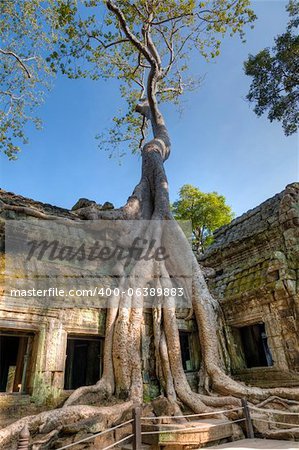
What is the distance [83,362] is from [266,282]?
4.57 metres

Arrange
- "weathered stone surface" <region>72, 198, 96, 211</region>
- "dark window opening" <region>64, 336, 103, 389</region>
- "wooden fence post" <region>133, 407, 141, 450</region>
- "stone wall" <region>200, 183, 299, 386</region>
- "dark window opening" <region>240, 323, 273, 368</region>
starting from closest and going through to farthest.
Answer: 1. "wooden fence post" <region>133, 407, 141, 450</region>
2. "stone wall" <region>200, 183, 299, 386</region>
3. "dark window opening" <region>64, 336, 103, 389</region>
4. "dark window opening" <region>240, 323, 273, 368</region>
5. "weathered stone surface" <region>72, 198, 96, 211</region>

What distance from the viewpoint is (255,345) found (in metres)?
6.74

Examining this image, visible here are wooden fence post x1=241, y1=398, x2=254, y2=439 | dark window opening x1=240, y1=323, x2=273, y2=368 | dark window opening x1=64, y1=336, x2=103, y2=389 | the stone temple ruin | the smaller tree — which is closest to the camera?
wooden fence post x1=241, y1=398, x2=254, y2=439

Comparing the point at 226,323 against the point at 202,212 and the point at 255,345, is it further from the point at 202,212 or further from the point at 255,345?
the point at 202,212

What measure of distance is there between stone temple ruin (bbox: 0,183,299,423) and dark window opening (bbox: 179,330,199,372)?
0.7 inches

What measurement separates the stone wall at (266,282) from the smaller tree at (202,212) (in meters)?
8.54

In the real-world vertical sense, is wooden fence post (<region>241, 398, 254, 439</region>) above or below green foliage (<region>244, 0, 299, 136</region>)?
below

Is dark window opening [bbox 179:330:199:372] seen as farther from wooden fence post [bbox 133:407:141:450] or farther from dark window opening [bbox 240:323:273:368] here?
wooden fence post [bbox 133:407:141:450]

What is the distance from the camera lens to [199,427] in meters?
3.33

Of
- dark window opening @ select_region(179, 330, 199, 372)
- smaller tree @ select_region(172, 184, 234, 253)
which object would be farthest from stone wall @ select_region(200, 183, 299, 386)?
smaller tree @ select_region(172, 184, 234, 253)

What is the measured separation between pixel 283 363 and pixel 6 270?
203 inches

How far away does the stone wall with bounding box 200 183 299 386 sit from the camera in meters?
5.44

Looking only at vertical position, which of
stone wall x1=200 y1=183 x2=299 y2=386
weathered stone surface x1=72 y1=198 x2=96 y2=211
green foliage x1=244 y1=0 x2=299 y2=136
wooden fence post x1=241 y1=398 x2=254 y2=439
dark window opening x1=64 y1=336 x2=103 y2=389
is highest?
green foliage x1=244 y1=0 x2=299 y2=136

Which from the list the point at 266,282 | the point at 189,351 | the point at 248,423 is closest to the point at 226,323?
the point at 189,351
